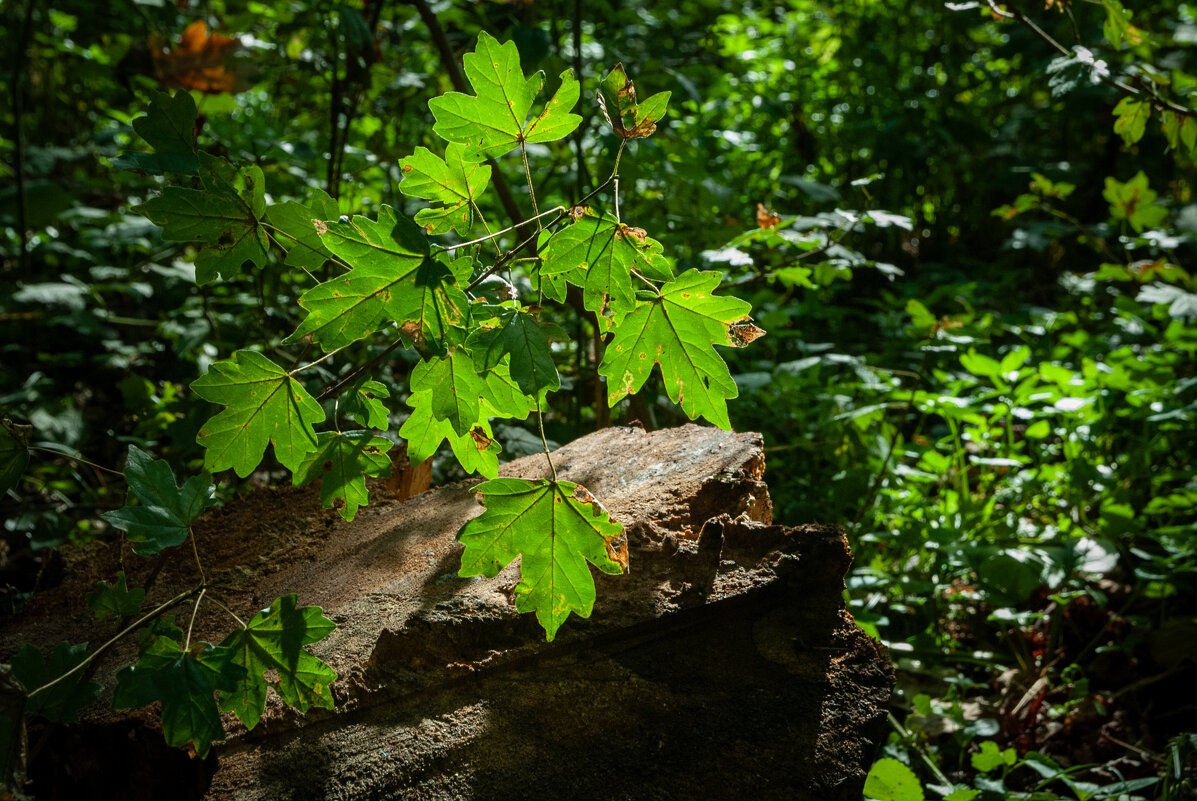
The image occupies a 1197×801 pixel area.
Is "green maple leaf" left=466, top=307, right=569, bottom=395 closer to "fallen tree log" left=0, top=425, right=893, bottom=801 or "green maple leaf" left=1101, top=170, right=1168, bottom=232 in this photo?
"fallen tree log" left=0, top=425, right=893, bottom=801

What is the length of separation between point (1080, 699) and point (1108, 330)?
2485 millimetres

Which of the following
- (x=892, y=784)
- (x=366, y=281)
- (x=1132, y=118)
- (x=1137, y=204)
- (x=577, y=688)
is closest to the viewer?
(x=366, y=281)

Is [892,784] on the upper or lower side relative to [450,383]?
lower

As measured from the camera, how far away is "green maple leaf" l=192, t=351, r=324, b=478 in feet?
2.93

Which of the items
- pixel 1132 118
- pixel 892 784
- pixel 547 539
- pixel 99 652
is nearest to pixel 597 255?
pixel 547 539

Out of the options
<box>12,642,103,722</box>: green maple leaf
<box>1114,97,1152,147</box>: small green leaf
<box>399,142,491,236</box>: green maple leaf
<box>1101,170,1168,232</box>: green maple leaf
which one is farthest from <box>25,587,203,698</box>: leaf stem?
<box>1101,170,1168,232</box>: green maple leaf

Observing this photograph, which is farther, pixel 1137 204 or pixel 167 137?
pixel 1137 204

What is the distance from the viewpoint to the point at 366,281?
0.81m

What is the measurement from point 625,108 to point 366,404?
19.7 inches

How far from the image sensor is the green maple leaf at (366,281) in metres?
0.80

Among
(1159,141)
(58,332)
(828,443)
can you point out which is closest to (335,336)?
(828,443)

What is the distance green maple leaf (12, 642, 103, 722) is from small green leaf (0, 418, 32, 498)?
0.22m

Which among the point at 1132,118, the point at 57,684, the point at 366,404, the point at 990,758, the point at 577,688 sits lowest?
the point at 990,758

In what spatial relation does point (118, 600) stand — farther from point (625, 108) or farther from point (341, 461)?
point (625, 108)
